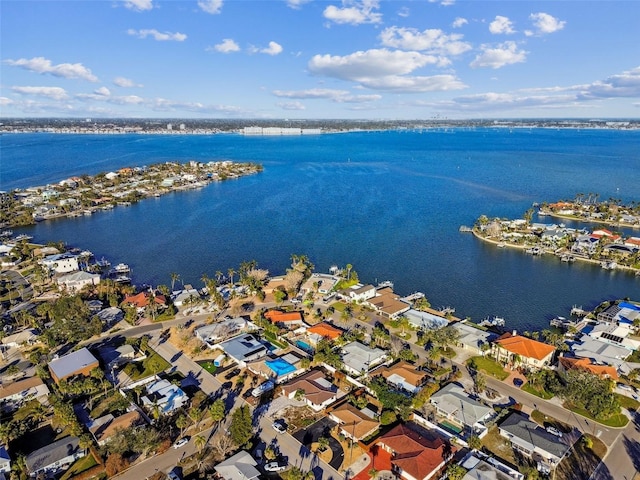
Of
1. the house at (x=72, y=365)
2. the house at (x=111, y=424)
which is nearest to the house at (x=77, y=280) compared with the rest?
the house at (x=72, y=365)

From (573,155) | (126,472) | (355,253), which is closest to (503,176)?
(573,155)

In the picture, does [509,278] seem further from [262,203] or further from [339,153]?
[339,153]

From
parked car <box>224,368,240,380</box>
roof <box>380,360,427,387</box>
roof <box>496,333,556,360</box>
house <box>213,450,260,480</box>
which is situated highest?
roof <box>496,333,556,360</box>

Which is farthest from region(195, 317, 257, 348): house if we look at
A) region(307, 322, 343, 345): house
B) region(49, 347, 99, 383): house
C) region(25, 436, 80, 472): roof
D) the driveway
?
the driveway

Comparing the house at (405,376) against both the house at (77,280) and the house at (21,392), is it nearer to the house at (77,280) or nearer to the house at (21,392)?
the house at (21,392)

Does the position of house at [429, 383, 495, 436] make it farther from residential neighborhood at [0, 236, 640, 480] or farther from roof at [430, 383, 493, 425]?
residential neighborhood at [0, 236, 640, 480]
